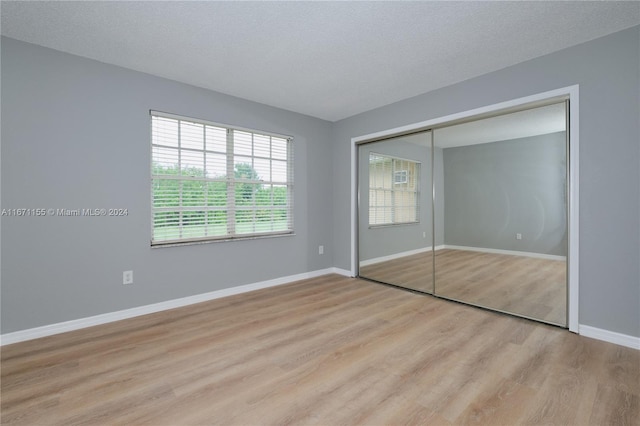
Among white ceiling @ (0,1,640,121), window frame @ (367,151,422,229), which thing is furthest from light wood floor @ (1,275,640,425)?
white ceiling @ (0,1,640,121)

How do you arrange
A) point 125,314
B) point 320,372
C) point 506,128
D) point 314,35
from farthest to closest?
1. point 506,128
2. point 125,314
3. point 314,35
4. point 320,372

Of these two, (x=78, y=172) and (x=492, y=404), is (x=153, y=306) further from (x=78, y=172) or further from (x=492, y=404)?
(x=492, y=404)

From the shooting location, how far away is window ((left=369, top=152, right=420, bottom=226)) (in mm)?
3994

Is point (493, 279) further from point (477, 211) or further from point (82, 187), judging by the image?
point (82, 187)

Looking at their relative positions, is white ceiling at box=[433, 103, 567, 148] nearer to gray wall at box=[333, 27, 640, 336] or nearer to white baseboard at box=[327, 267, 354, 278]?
gray wall at box=[333, 27, 640, 336]

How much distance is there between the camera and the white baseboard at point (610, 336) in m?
2.37

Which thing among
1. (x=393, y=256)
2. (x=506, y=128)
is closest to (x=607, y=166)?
(x=506, y=128)

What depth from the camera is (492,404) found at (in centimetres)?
171

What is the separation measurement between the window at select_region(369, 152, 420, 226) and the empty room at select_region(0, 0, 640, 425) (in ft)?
0.19

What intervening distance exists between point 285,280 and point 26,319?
274cm

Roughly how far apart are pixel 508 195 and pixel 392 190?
1475mm

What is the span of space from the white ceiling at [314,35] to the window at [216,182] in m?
0.69

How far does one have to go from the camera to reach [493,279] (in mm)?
3365

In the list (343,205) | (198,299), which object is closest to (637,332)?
(343,205)
